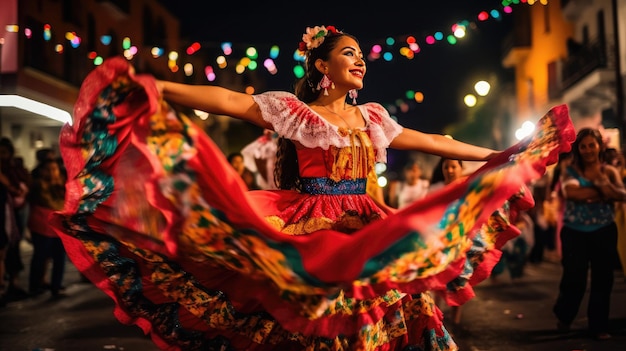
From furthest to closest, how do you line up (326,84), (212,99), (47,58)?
1. (47,58)
2. (326,84)
3. (212,99)

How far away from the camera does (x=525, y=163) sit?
3.53 m

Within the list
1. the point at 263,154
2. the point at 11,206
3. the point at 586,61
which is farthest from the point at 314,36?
the point at 586,61

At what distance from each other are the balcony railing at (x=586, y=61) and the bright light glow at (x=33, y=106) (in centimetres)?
1526

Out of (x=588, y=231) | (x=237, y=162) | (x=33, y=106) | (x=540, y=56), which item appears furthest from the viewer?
(x=540, y=56)

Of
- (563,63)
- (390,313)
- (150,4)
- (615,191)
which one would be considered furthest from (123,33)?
(390,313)

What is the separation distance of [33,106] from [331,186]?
61.2ft

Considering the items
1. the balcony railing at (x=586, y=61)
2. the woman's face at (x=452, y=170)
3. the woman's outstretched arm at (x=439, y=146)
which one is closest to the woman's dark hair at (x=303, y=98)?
the woman's outstretched arm at (x=439, y=146)

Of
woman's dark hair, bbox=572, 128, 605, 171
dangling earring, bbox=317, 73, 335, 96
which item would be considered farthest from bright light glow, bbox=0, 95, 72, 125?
dangling earring, bbox=317, 73, 335, 96

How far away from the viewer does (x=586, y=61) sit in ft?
80.8

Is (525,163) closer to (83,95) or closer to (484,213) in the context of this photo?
(484,213)

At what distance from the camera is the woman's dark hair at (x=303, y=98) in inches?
173

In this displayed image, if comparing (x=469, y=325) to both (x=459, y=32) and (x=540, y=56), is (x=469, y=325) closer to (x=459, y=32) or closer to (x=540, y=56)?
(x=459, y=32)

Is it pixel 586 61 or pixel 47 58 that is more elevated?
pixel 47 58

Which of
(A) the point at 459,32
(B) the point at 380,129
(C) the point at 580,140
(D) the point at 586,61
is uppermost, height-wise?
(D) the point at 586,61
